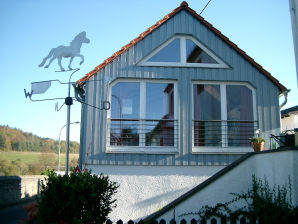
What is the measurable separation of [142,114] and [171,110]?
1.07 meters

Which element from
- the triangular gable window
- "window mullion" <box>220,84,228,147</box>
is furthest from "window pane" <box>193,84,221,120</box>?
the triangular gable window

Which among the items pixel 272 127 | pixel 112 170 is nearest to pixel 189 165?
pixel 112 170

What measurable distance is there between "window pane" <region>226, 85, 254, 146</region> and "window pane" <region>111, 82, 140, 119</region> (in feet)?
10.4

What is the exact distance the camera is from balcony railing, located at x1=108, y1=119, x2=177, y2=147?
31.8 ft

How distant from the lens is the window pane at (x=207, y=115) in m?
9.95

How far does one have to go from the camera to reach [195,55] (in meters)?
10.4

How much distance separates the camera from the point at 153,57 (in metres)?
10.2

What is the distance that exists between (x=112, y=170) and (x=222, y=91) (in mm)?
4500

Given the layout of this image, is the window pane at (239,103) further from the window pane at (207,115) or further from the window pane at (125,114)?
the window pane at (125,114)

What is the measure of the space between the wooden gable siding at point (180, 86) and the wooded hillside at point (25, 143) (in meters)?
30.0

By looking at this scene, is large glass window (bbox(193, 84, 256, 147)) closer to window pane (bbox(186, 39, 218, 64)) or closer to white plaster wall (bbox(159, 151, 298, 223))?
window pane (bbox(186, 39, 218, 64))

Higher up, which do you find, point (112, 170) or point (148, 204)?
point (112, 170)

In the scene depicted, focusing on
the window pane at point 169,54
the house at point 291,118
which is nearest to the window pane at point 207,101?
the window pane at point 169,54

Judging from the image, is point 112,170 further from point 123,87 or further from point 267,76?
point 267,76
